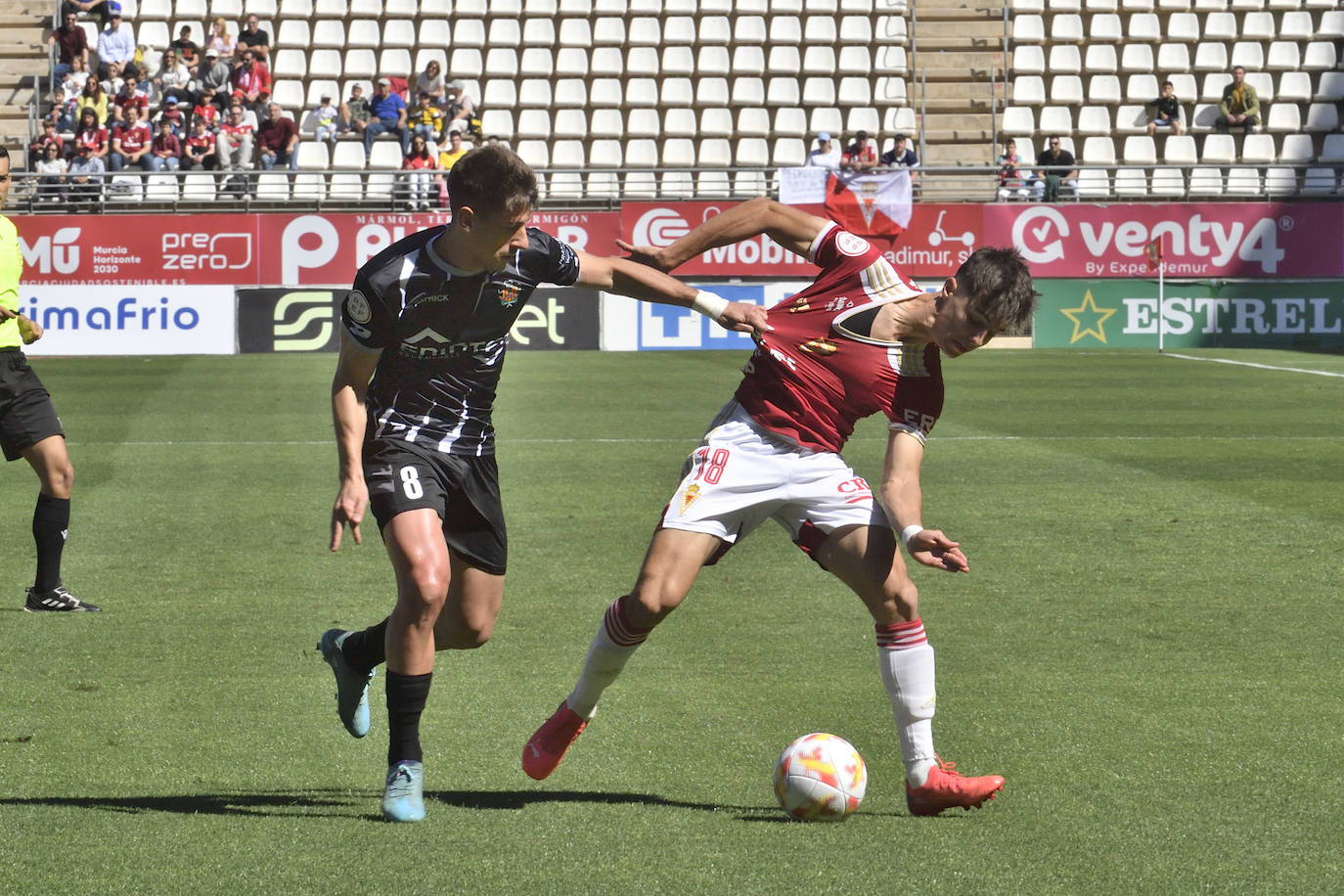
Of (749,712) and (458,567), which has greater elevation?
(458,567)

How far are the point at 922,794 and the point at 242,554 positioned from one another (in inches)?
232

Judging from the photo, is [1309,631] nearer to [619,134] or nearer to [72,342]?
[72,342]

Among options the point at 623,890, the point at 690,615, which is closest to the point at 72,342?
the point at 690,615

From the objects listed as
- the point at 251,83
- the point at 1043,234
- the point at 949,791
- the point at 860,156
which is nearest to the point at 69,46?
the point at 251,83

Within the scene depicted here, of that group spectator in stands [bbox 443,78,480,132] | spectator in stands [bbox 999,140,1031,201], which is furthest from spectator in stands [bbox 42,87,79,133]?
spectator in stands [bbox 999,140,1031,201]

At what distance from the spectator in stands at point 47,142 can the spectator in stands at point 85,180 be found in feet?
1.34

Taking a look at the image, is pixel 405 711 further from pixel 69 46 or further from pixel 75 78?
pixel 69 46

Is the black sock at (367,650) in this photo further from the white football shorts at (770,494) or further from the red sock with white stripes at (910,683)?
the red sock with white stripes at (910,683)

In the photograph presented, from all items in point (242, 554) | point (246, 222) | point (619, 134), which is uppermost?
point (619, 134)

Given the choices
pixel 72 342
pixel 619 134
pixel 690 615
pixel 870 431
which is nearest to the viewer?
pixel 690 615

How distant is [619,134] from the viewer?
1271 inches

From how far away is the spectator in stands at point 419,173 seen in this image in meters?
27.7

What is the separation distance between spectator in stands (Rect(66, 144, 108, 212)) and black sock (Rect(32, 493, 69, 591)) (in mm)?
19220

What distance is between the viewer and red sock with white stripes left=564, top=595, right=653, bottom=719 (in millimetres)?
5352
